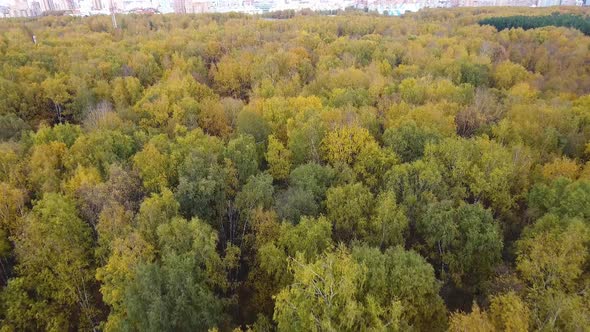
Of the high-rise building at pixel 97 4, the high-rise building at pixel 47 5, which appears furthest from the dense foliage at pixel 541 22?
the high-rise building at pixel 47 5

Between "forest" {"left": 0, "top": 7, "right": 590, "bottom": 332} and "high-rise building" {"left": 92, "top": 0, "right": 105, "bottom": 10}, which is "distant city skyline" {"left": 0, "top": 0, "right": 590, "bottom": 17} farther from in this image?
"forest" {"left": 0, "top": 7, "right": 590, "bottom": 332}

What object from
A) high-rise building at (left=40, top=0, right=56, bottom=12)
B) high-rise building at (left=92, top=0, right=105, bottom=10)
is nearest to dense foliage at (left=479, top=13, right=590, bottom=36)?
high-rise building at (left=92, top=0, right=105, bottom=10)

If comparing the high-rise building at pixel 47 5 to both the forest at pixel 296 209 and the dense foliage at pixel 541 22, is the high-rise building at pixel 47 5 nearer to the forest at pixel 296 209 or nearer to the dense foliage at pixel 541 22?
the forest at pixel 296 209

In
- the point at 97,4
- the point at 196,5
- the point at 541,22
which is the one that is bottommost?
the point at 541,22

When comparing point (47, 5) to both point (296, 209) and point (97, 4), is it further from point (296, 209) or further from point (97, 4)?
point (296, 209)

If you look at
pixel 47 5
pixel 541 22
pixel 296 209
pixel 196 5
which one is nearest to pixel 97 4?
pixel 47 5

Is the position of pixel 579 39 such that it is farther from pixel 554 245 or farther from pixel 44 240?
pixel 44 240

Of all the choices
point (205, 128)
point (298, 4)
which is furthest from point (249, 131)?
point (298, 4)
